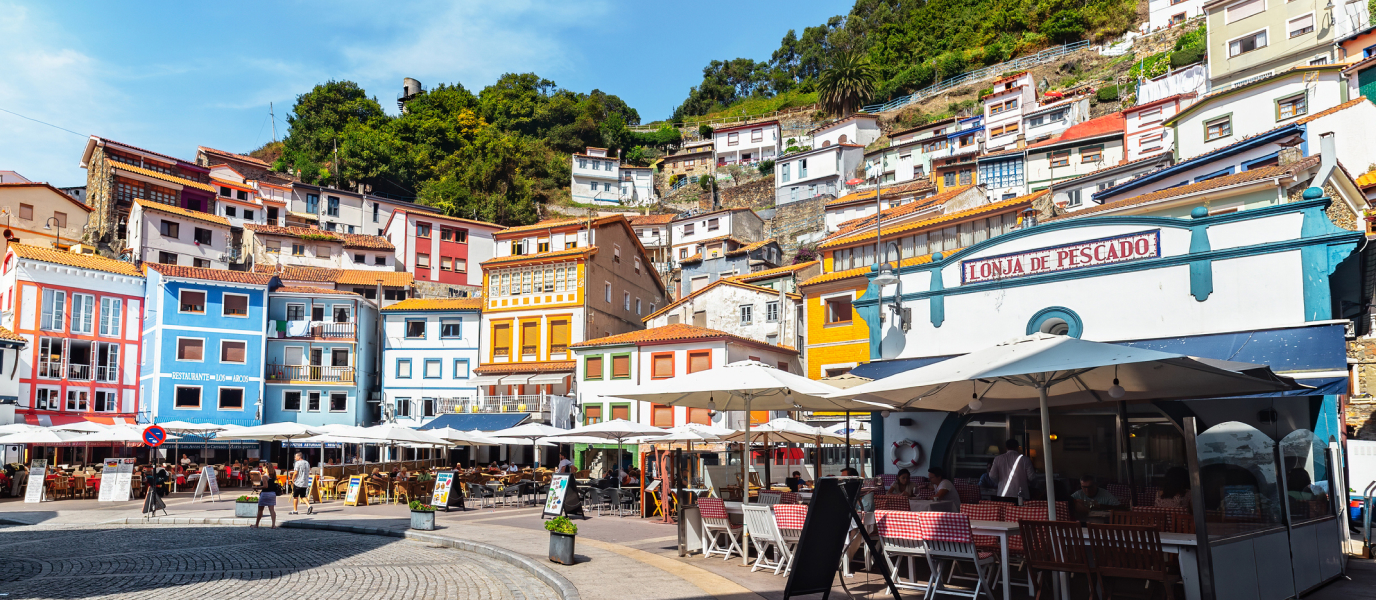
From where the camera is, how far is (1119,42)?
259 feet

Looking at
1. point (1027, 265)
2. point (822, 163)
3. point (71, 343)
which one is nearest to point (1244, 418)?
point (1027, 265)

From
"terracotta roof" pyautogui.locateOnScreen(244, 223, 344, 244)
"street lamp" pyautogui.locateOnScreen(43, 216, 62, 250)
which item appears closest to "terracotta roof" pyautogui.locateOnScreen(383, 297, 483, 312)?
"terracotta roof" pyautogui.locateOnScreen(244, 223, 344, 244)

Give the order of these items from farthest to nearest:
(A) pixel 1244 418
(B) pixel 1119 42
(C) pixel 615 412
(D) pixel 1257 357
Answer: (B) pixel 1119 42 < (C) pixel 615 412 < (D) pixel 1257 357 < (A) pixel 1244 418

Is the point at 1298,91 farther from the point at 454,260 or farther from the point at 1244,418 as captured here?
the point at 454,260

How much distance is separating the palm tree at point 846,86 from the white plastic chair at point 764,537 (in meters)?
81.5

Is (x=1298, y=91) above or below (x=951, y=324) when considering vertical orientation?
above

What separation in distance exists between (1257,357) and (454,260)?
5729cm

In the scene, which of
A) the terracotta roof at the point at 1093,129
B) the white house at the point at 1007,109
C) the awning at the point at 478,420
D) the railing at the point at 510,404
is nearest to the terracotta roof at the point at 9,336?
the awning at the point at 478,420

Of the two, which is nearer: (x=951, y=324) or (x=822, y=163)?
(x=951, y=324)

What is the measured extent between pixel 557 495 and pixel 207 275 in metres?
34.8

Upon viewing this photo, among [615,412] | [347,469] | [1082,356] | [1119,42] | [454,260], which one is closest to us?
[1082,356]

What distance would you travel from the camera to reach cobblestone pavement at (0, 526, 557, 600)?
10844mm

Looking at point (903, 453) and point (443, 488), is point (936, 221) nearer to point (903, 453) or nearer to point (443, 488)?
point (903, 453)

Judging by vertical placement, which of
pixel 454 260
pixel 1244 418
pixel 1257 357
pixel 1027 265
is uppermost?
pixel 454 260
